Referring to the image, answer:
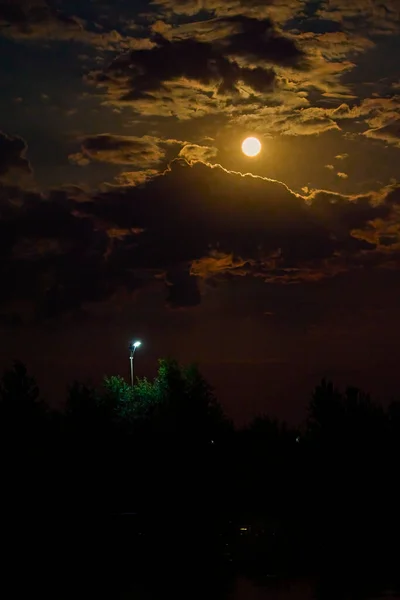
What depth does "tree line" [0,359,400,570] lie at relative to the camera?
43.0 metres

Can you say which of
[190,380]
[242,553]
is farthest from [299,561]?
[190,380]

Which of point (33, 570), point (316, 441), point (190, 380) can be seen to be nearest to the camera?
point (33, 570)

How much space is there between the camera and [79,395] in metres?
54.8

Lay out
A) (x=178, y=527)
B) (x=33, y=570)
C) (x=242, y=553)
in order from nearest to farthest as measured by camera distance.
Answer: (x=33, y=570)
(x=242, y=553)
(x=178, y=527)

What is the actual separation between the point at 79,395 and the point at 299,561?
26640 millimetres

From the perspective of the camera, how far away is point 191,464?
5178 centimetres

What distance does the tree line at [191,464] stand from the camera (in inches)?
1694

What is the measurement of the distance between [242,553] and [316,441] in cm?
2018

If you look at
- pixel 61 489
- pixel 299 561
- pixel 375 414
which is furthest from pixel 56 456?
pixel 299 561

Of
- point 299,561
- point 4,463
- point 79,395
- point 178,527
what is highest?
point 79,395

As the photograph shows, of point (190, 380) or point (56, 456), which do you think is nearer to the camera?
point (56, 456)

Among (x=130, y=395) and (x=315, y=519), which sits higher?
(x=130, y=395)

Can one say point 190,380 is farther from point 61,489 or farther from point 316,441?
point 61,489

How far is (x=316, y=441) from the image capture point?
5144 cm
